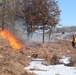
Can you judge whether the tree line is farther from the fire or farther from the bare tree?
the fire

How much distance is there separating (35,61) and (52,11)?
28.3m

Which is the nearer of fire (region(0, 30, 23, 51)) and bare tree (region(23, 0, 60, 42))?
fire (region(0, 30, 23, 51))

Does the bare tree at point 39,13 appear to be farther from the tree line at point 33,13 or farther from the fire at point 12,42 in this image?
the fire at point 12,42

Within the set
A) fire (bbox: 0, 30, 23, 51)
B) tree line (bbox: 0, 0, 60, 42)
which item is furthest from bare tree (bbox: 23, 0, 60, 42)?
fire (bbox: 0, 30, 23, 51)

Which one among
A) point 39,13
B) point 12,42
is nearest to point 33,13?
point 39,13

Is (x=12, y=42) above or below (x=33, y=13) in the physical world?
below

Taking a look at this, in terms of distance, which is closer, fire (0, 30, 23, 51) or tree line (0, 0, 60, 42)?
fire (0, 30, 23, 51)

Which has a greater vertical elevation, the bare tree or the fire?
the bare tree

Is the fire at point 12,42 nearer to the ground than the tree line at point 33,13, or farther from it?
nearer to the ground

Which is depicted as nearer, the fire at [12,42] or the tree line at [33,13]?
the fire at [12,42]

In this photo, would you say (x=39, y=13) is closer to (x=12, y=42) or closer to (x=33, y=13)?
(x=33, y=13)

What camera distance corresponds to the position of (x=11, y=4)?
→ 47.6 metres

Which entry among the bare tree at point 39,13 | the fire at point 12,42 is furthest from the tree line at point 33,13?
the fire at point 12,42

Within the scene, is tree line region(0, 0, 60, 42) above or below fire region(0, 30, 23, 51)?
above
